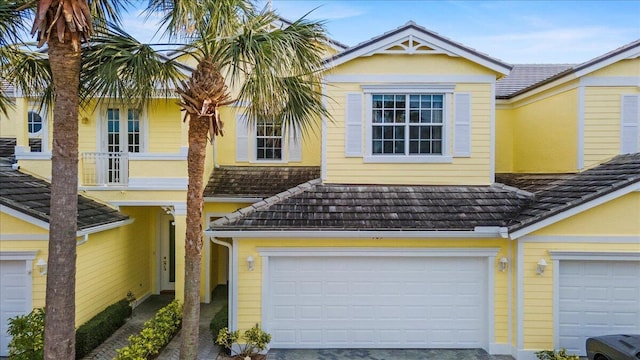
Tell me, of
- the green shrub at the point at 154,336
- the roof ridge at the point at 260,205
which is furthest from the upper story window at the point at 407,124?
the green shrub at the point at 154,336

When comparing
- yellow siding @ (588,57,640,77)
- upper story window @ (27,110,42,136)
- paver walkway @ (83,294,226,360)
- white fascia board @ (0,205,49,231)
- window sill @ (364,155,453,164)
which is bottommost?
paver walkway @ (83,294,226,360)

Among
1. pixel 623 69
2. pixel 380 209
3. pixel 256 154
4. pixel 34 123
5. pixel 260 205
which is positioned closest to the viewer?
pixel 380 209

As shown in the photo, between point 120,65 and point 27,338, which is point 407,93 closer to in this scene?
point 120,65

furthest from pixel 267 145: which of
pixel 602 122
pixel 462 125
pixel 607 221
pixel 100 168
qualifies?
pixel 602 122

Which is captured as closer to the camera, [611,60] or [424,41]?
[424,41]

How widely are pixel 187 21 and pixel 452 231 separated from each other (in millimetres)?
6851

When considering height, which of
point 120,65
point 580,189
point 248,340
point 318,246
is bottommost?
point 248,340

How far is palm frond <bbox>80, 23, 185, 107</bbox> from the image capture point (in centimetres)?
641

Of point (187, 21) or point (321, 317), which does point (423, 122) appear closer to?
point (321, 317)

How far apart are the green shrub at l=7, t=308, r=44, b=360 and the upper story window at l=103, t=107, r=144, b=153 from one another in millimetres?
5511

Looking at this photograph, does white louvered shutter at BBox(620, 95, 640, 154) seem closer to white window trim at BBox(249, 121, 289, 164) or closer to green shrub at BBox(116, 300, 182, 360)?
white window trim at BBox(249, 121, 289, 164)

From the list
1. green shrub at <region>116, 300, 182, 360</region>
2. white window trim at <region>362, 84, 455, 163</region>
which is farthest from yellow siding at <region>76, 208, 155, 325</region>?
white window trim at <region>362, 84, 455, 163</region>

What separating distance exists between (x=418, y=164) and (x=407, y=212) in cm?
186

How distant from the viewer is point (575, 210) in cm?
802
